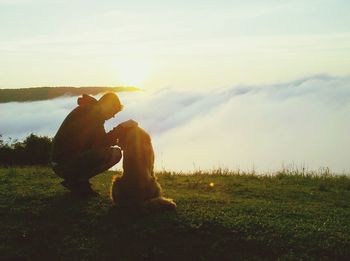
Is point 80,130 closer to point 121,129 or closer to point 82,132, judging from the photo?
point 82,132

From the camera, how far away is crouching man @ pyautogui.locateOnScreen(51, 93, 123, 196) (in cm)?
1062

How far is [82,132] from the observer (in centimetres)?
1073

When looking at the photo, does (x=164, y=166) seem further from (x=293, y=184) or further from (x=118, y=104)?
(x=118, y=104)

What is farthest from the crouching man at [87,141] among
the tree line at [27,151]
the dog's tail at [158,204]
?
the tree line at [27,151]

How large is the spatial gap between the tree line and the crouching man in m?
11.8

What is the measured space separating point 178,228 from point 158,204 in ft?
3.18

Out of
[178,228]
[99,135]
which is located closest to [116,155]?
[99,135]

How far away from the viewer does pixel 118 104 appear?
34.9ft

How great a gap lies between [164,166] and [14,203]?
8.47m

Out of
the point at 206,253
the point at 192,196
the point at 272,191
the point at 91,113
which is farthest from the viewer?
the point at 272,191

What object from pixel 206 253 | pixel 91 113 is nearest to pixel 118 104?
pixel 91 113

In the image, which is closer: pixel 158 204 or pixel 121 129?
pixel 158 204

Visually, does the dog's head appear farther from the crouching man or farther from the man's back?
the man's back

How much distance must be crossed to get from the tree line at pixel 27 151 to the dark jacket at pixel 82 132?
11795mm
